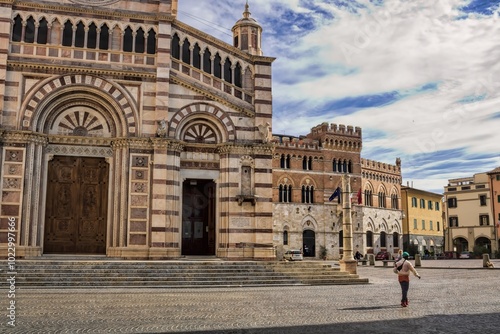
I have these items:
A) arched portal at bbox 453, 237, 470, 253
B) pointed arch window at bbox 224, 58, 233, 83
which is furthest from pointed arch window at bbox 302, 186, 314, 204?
pointed arch window at bbox 224, 58, 233, 83

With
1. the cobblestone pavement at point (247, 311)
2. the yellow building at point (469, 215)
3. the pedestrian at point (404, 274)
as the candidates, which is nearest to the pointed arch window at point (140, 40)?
the cobblestone pavement at point (247, 311)

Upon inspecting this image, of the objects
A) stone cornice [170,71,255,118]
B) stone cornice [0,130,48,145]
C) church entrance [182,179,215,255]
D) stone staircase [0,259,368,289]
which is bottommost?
stone staircase [0,259,368,289]

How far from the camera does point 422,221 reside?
7669 cm

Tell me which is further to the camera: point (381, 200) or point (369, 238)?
point (381, 200)

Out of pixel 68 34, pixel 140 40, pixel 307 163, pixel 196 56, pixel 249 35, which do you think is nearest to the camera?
pixel 68 34

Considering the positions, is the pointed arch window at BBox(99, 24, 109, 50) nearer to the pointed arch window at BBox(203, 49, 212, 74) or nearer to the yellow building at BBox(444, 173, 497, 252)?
the pointed arch window at BBox(203, 49, 212, 74)

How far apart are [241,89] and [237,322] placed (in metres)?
18.4

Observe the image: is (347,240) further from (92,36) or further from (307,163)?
(307,163)

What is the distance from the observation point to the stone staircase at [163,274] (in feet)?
63.7

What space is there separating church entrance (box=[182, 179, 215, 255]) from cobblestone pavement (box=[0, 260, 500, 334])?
28.1ft

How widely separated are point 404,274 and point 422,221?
66031 millimetres

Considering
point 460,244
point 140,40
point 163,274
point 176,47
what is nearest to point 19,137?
point 140,40

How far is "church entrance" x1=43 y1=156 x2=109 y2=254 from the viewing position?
24484 millimetres

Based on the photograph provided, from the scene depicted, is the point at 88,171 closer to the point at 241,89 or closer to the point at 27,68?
the point at 27,68
